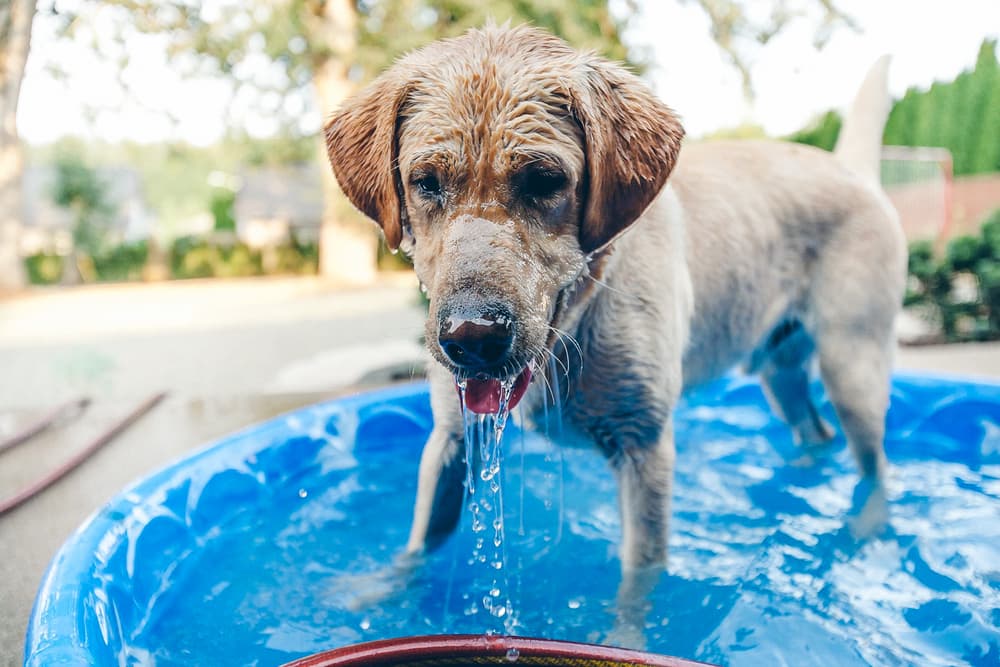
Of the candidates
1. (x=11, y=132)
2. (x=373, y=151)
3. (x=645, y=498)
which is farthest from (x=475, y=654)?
(x=11, y=132)

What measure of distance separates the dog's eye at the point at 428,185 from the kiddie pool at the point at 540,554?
130cm

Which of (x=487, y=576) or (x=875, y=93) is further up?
(x=875, y=93)

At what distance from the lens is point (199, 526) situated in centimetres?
354

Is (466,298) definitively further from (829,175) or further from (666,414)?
(829,175)

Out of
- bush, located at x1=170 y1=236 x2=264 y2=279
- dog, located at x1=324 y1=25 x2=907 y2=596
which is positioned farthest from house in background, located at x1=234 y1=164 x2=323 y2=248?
dog, located at x1=324 y1=25 x2=907 y2=596

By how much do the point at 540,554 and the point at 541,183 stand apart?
77.9 inches

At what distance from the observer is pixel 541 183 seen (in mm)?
2143

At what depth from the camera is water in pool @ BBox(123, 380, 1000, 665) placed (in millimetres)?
2777

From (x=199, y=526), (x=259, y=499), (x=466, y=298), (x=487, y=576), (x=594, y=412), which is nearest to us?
(x=466, y=298)

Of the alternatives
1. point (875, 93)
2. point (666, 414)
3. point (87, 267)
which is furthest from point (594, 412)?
point (87, 267)

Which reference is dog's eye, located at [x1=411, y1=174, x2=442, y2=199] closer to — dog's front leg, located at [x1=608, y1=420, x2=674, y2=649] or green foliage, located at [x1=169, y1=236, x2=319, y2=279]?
dog's front leg, located at [x1=608, y1=420, x2=674, y2=649]

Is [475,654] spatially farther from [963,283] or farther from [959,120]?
[959,120]

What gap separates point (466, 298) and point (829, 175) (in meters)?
2.57

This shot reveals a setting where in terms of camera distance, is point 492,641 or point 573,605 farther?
point 573,605
